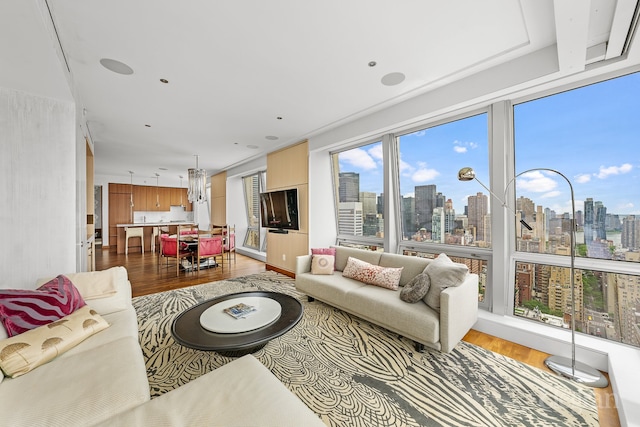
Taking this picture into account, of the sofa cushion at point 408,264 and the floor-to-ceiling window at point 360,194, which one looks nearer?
the sofa cushion at point 408,264

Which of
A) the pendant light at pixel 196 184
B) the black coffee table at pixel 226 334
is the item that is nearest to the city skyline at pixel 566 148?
the black coffee table at pixel 226 334

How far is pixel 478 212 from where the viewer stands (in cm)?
301

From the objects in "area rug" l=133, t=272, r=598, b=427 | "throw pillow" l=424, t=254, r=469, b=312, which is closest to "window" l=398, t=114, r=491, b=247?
"throw pillow" l=424, t=254, r=469, b=312

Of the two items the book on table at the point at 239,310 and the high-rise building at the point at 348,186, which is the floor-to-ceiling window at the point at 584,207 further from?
the book on table at the point at 239,310

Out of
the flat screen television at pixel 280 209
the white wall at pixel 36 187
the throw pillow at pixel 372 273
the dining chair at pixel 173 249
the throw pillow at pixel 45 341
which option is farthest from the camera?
the dining chair at pixel 173 249

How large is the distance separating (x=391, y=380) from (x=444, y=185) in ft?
8.13

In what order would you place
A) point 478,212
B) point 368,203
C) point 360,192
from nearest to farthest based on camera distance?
point 478,212 → point 368,203 → point 360,192

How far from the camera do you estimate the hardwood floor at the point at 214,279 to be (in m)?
1.75

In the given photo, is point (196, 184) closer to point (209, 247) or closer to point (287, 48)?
point (209, 247)

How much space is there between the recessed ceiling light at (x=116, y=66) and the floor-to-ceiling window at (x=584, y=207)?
4066 mm

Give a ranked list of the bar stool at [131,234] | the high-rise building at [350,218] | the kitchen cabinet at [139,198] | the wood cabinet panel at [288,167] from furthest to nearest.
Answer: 1. the kitchen cabinet at [139,198]
2. the bar stool at [131,234]
3. the wood cabinet panel at [288,167]
4. the high-rise building at [350,218]

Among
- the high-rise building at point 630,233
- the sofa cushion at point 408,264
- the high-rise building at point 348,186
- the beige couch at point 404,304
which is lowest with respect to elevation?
the beige couch at point 404,304

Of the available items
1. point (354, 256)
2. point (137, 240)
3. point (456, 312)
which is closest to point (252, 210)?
point (137, 240)

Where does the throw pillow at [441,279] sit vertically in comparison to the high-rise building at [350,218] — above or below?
below
